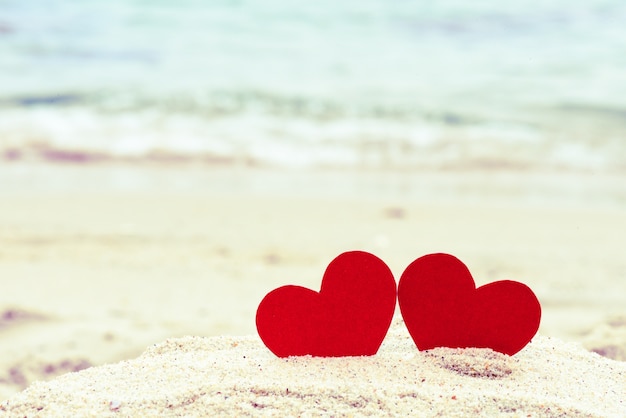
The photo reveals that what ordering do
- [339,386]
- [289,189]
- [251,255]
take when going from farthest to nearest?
[289,189] → [251,255] → [339,386]

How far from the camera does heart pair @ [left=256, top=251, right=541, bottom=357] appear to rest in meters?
1.79


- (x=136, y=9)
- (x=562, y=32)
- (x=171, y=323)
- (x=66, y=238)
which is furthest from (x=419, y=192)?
(x=136, y=9)

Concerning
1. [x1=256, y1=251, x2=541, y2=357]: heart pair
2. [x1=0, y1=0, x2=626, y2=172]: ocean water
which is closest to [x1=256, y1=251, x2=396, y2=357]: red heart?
[x1=256, y1=251, x2=541, y2=357]: heart pair

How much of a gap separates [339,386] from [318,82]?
912cm

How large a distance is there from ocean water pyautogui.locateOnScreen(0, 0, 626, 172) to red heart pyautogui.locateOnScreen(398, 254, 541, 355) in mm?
5316

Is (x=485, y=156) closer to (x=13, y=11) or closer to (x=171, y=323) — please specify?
(x=171, y=323)

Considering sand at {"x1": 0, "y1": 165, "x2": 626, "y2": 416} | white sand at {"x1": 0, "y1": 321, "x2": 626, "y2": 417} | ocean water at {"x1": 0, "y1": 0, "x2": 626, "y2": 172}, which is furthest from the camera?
ocean water at {"x1": 0, "y1": 0, "x2": 626, "y2": 172}

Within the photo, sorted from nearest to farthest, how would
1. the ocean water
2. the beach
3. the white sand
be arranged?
1. the white sand
2. the beach
3. the ocean water

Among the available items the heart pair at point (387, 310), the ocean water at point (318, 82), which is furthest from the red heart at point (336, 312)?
the ocean water at point (318, 82)

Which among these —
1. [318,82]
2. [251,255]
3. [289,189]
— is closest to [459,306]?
[251,255]

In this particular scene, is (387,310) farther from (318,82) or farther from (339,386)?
(318,82)

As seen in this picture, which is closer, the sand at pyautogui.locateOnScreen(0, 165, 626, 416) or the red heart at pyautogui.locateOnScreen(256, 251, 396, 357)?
the red heart at pyautogui.locateOnScreen(256, 251, 396, 357)

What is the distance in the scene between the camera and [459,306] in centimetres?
185

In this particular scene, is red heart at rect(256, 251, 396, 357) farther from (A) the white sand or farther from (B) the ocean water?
(B) the ocean water
